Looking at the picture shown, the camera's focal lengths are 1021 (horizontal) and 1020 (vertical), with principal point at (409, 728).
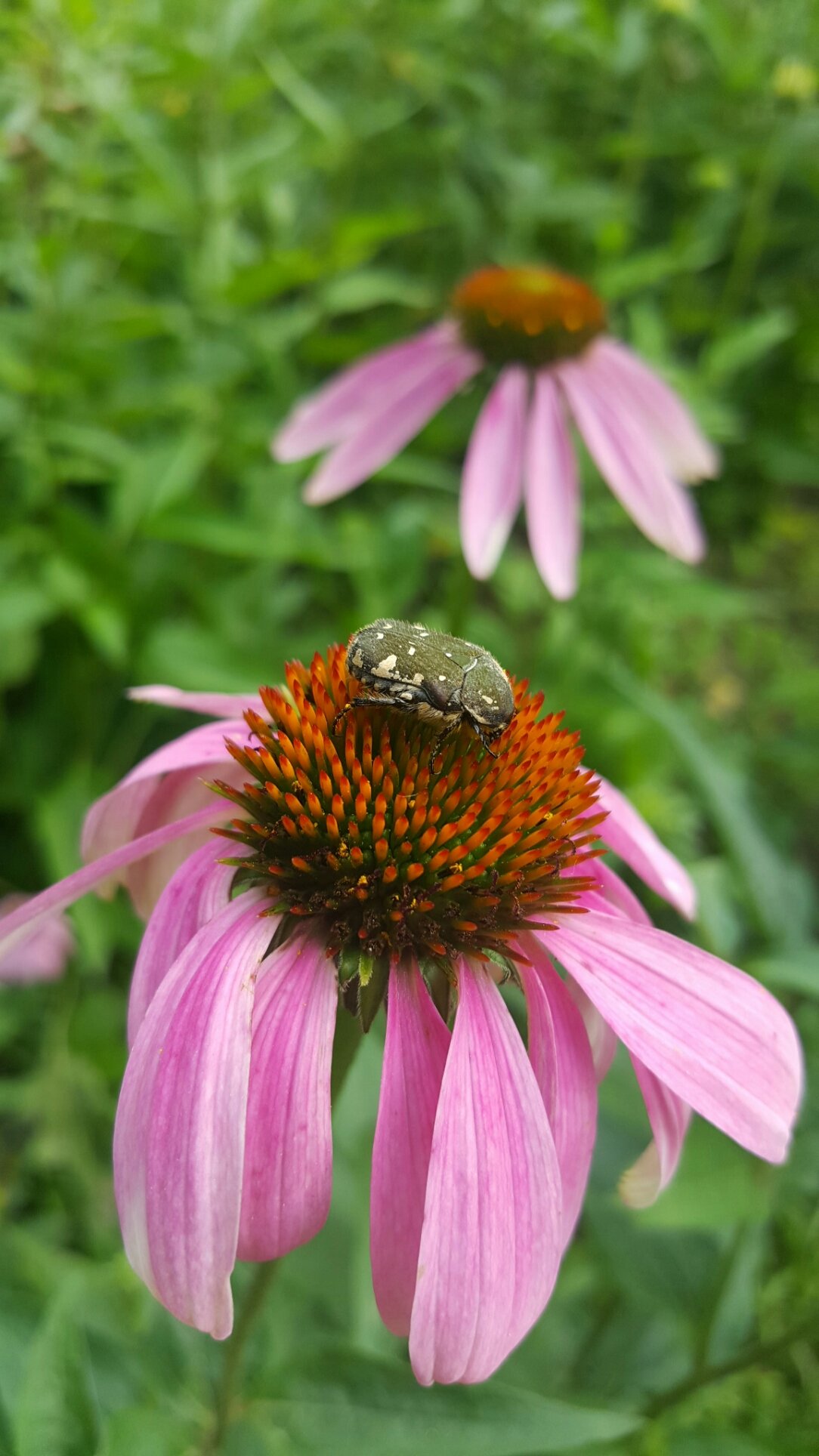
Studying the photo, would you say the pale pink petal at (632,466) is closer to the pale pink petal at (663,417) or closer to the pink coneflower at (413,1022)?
the pale pink petal at (663,417)

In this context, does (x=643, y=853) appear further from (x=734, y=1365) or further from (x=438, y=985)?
(x=734, y=1365)

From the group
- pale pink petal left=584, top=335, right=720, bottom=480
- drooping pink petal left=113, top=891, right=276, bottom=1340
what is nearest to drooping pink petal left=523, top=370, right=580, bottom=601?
pale pink petal left=584, top=335, right=720, bottom=480

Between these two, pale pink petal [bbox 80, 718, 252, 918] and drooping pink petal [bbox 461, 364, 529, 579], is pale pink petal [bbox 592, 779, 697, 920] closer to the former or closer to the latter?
pale pink petal [bbox 80, 718, 252, 918]

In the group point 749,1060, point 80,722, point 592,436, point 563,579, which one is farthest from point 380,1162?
point 80,722

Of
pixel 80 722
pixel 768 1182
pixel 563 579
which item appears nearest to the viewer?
pixel 768 1182

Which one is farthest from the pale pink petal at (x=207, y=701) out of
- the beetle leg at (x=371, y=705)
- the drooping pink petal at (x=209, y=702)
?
the beetle leg at (x=371, y=705)

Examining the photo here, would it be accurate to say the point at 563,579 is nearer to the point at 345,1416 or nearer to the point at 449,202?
the point at 345,1416
